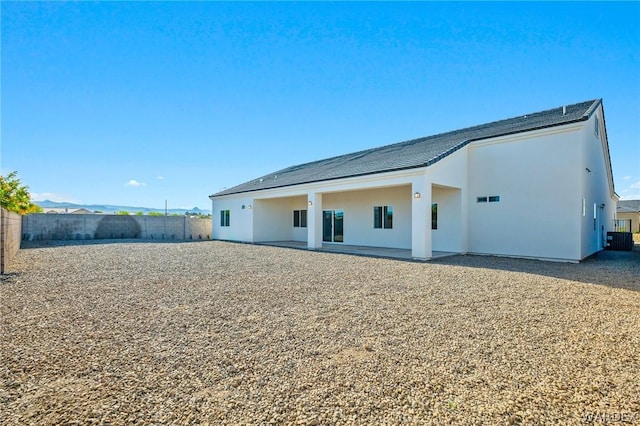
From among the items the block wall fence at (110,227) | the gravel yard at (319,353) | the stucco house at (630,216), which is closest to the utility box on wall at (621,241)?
the gravel yard at (319,353)

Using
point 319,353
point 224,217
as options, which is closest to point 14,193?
point 224,217

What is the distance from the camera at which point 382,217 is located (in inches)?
560

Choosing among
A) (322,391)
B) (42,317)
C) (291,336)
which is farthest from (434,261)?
(42,317)

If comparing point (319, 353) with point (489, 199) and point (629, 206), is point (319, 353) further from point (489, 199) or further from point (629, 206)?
point (629, 206)

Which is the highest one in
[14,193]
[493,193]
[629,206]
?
[629,206]

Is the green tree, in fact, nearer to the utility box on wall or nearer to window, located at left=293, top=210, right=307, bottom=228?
window, located at left=293, top=210, right=307, bottom=228

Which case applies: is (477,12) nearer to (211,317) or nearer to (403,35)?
(403,35)

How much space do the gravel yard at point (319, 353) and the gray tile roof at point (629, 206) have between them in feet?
113

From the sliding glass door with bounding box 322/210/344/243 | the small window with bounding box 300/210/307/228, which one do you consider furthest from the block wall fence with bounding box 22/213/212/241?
the sliding glass door with bounding box 322/210/344/243

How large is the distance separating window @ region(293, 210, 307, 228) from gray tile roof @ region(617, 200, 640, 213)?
33.9 metres

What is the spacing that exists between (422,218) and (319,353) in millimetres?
8145

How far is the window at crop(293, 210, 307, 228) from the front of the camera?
18.1 m

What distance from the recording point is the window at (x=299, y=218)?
713 inches

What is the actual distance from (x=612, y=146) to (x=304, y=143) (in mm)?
17113
